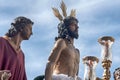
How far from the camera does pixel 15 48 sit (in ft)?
27.1

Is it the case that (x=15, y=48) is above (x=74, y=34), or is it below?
below

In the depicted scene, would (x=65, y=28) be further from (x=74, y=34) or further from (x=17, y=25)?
(x=17, y=25)

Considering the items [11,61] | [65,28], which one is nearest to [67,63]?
[65,28]

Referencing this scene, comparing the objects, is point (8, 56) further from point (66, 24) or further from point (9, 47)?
point (66, 24)

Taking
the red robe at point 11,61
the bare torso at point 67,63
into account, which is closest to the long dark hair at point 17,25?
the red robe at point 11,61

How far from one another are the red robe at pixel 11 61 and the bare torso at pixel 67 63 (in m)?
0.71

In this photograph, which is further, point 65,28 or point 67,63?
point 65,28

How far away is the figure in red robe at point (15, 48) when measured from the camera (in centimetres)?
802

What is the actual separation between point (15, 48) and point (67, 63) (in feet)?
3.10

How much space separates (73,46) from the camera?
9148 millimetres

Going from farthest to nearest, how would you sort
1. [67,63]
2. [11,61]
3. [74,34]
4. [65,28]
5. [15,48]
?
[65,28]
[74,34]
[67,63]
[15,48]
[11,61]

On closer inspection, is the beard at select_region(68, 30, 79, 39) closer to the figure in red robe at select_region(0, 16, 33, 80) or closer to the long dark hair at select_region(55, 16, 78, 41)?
the long dark hair at select_region(55, 16, 78, 41)

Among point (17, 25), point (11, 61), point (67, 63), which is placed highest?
point (17, 25)

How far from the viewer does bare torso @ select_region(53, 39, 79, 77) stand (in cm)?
881
